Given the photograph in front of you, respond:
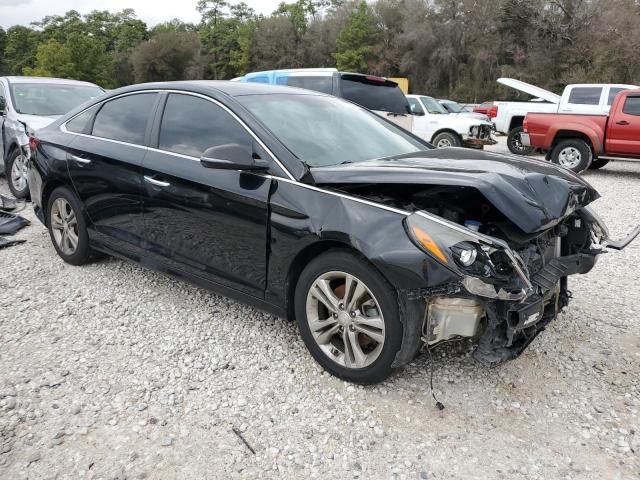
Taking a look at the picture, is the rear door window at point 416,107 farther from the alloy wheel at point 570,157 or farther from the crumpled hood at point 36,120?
the crumpled hood at point 36,120

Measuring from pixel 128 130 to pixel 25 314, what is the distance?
5.18ft

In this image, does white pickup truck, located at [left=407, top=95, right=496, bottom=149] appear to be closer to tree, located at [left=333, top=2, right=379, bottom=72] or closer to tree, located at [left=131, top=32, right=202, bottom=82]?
tree, located at [left=333, top=2, right=379, bottom=72]

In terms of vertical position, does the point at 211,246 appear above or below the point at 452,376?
above

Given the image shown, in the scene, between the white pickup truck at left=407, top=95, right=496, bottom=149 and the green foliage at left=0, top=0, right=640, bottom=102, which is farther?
the green foliage at left=0, top=0, right=640, bottom=102

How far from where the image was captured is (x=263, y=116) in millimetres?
3271

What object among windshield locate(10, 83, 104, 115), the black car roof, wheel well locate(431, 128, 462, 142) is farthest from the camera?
wheel well locate(431, 128, 462, 142)

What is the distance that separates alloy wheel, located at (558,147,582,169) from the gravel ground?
24.3ft

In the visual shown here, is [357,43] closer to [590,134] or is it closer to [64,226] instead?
[590,134]

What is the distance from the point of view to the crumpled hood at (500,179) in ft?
8.16

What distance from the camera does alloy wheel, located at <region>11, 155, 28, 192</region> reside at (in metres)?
6.97

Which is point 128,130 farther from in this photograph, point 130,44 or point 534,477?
point 130,44

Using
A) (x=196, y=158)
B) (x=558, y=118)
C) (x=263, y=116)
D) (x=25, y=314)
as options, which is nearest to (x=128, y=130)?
(x=196, y=158)

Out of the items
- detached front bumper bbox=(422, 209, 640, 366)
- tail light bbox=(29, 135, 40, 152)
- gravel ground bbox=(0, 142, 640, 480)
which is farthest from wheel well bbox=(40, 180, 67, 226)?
detached front bumper bbox=(422, 209, 640, 366)

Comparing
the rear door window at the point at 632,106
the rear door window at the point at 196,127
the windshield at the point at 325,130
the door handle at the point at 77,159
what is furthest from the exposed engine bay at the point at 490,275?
the rear door window at the point at 632,106
